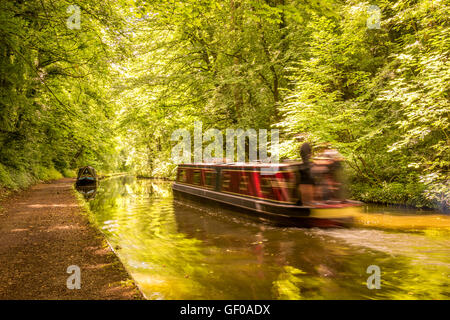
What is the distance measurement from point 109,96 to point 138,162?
25.4 meters

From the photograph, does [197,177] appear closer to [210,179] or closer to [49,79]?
[210,179]

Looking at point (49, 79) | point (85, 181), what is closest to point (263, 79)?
point (49, 79)

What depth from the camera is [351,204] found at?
25.7 ft

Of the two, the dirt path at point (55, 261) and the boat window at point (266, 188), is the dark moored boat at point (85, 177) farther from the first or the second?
the boat window at point (266, 188)

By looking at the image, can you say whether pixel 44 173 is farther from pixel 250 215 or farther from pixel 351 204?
pixel 351 204

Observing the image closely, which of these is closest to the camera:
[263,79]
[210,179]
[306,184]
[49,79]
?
[306,184]

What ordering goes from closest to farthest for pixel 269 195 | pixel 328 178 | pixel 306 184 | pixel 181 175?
pixel 306 184 → pixel 328 178 → pixel 269 195 → pixel 181 175

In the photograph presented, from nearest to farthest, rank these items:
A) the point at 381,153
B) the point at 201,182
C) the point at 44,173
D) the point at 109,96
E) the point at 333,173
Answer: the point at 333,173, the point at 381,153, the point at 201,182, the point at 109,96, the point at 44,173

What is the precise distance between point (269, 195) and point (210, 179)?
14.3ft

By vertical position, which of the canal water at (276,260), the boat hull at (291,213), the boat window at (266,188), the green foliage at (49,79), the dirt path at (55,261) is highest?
the green foliage at (49,79)

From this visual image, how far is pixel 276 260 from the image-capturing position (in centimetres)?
627

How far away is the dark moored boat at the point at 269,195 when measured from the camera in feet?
25.5

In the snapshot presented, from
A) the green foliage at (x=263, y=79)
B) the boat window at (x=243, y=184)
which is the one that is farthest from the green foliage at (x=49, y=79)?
the boat window at (x=243, y=184)
